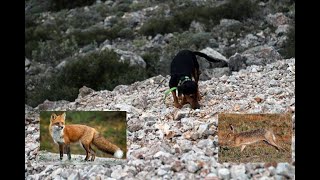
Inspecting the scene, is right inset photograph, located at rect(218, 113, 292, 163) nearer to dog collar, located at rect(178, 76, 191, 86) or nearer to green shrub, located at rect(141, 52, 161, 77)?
dog collar, located at rect(178, 76, 191, 86)

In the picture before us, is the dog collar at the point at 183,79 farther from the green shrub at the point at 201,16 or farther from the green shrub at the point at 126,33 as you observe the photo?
the green shrub at the point at 126,33

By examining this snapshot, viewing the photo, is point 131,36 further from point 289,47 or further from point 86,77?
point 289,47

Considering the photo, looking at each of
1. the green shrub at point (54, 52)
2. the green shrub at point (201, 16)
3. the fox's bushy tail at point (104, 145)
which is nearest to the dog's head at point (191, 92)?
the fox's bushy tail at point (104, 145)

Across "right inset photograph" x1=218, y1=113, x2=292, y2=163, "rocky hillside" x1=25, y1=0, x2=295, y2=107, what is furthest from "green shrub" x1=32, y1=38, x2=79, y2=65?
"right inset photograph" x1=218, y1=113, x2=292, y2=163

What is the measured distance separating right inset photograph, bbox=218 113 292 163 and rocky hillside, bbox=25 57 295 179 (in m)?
0.09

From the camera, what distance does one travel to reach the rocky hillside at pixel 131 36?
392 inches

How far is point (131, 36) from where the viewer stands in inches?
522

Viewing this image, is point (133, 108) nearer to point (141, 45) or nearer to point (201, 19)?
point (141, 45)

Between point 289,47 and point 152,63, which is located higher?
point 289,47

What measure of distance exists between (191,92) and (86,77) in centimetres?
396

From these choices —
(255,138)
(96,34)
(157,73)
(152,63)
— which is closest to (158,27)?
(96,34)

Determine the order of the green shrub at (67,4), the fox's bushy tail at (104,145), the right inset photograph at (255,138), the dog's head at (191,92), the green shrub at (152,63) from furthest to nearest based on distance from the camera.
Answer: the green shrub at (67,4)
the green shrub at (152,63)
the dog's head at (191,92)
the fox's bushy tail at (104,145)
the right inset photograph at (255,138)

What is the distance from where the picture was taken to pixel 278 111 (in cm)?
576

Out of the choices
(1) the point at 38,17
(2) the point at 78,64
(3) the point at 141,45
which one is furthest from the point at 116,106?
(1) the point at 38,17
